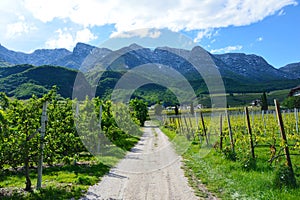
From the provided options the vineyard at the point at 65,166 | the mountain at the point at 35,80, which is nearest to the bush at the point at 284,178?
the vineyard at the point at 65,166

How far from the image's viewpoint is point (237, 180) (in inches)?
320

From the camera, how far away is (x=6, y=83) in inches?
6442

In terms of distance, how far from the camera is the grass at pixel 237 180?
666 cm

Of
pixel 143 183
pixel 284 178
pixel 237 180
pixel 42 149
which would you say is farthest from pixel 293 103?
pixel 42 149

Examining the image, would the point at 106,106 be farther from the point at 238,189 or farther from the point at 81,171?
the point at 238,189

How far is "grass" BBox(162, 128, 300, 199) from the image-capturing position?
21.9 feet

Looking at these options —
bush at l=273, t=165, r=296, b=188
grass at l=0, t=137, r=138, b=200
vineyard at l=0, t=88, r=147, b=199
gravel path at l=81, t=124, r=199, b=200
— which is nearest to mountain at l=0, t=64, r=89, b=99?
vineyard at l=0, t=88, r=147, b=199

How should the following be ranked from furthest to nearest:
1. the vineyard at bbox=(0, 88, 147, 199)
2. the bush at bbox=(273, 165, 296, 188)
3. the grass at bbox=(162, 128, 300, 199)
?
the vineyard at bbox=(0, 88, 147, 199), the bush at bbox=(273, 165, 296, 188), the grass at bbox=(162, 128, 300, 199)

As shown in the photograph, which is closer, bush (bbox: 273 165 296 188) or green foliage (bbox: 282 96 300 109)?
bush (bbox: 273 165 296 188)

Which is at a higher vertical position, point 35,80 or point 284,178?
point 35,80

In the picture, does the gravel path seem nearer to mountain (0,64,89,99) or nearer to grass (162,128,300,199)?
grass (162,128,300,199)

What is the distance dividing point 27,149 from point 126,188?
10.0 ft

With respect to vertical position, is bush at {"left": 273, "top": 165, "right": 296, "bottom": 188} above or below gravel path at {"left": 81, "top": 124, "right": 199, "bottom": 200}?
above

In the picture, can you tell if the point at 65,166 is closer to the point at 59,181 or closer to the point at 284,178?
the point at 59,181
